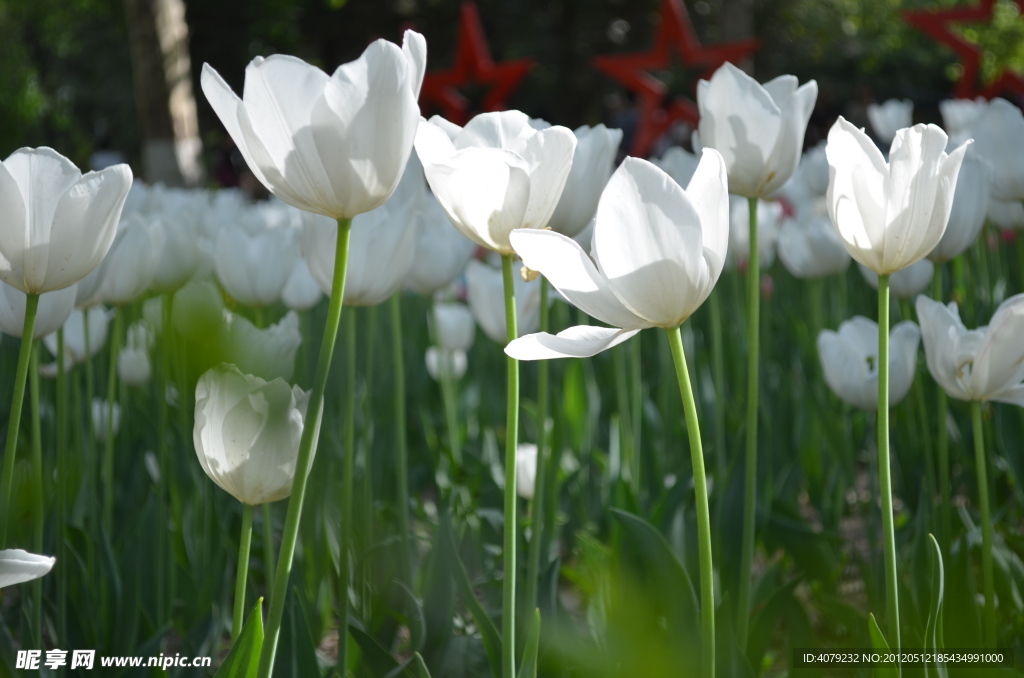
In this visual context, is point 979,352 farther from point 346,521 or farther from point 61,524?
point 61,524

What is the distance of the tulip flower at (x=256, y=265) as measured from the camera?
162cm

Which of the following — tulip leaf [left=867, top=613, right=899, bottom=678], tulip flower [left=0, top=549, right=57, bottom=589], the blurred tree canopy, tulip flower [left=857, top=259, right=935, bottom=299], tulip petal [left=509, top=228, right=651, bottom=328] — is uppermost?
the blurred tree canopy

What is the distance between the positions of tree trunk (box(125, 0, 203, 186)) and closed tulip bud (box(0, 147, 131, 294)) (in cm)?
604

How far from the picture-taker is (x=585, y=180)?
46.1 inches

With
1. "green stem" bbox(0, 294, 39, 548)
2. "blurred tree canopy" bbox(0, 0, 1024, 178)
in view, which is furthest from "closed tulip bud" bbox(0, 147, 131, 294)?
"blurred tree canopy" bbox(0, 0, 1024, 178)

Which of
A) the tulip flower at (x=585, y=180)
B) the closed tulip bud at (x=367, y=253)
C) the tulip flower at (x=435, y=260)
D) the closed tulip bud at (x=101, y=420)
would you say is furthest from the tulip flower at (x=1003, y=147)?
the closed tulip bud at (x=101, y=420)

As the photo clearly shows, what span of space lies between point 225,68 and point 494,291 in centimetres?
1826

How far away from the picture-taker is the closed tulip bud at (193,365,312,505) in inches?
32.4

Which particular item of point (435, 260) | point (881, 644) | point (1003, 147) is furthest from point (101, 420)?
point (1003, 147)

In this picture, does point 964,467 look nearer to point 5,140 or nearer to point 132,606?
point 132,606

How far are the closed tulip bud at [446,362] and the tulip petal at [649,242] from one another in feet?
5.64

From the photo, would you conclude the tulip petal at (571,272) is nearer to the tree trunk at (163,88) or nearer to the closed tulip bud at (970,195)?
the closed tulip bud at (970,195)

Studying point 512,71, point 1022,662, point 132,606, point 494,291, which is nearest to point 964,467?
point 1022,662

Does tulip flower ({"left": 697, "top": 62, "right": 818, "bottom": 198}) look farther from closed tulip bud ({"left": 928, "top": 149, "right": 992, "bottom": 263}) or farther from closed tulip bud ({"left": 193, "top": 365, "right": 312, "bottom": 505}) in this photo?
closed tulip bud ({"left": 193, "top": 365, "right": 312, "bottom": 505})
